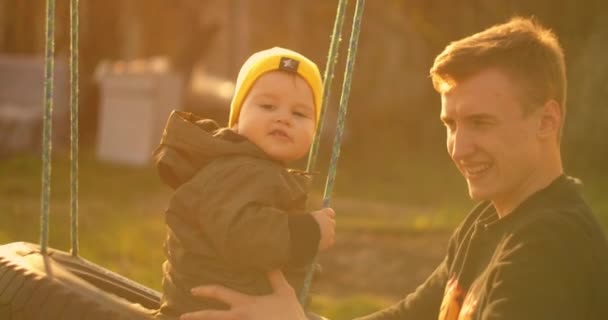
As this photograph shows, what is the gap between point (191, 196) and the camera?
8.75 ft

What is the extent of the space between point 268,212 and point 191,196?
0.17 metres

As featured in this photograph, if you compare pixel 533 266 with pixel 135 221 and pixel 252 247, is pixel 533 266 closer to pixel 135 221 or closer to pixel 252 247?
pixel 252 247

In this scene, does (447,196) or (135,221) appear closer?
(135,221)

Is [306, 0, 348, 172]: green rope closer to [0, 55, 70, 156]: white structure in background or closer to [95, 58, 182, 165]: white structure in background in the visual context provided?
[95, 58, 182, 165]: white structure in background

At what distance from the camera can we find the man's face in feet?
8.38

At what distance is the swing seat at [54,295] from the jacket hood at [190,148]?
35cm

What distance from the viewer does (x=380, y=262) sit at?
25.1ft

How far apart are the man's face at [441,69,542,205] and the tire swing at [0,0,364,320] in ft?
1.20

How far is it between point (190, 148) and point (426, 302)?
73cm

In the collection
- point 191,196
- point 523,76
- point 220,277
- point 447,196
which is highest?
point 523,76

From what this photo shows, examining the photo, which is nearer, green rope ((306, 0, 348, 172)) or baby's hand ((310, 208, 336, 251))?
baby's hand ((310, 208, 336, 251))

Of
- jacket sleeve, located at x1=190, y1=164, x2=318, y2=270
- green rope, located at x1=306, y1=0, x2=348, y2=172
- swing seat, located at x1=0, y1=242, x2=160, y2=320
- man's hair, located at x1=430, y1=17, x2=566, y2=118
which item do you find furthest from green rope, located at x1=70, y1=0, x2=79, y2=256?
man's hair, located at x1=430, y1=17, x2=566, y2=118

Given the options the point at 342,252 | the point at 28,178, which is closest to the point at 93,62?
the point at 28,178

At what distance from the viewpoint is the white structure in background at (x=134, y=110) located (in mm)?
13508
